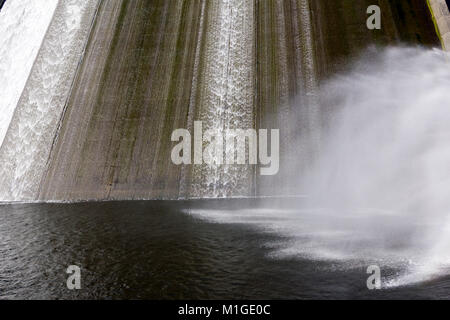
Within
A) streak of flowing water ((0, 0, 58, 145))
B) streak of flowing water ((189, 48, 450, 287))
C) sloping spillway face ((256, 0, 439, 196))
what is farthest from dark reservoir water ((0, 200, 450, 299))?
streak of flowing water ((0, 0, 58, 145))

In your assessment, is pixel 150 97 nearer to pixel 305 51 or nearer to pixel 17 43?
pixel 305 51

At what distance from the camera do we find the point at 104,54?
1595 centimetres

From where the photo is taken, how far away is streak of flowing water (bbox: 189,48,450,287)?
23.7 ft

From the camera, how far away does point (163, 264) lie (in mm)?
7117

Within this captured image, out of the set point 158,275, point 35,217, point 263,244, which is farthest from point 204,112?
point 158,275

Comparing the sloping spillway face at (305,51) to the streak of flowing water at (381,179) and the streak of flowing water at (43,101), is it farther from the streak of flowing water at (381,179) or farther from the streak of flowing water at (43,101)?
the streak of flowing water at (43,101)

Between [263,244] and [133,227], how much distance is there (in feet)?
9.85

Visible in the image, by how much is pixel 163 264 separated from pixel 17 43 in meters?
13.7

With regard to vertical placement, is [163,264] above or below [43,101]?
below

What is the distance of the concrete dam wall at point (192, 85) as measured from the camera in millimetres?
13008

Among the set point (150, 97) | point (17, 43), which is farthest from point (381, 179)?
point (17, 43)

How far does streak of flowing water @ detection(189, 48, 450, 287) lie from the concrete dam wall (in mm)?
789

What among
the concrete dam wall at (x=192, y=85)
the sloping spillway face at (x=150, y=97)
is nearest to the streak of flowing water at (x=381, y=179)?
the concrete dam wall at (x=192, y=85)

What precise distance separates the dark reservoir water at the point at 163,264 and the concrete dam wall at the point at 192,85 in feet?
9.27
